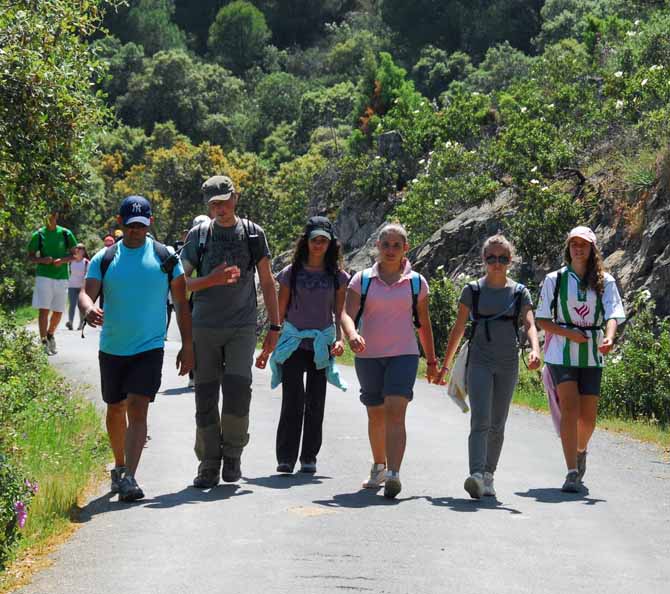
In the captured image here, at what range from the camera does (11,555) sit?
8.01 metres

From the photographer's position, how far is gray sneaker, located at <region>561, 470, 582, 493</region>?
10625 mm

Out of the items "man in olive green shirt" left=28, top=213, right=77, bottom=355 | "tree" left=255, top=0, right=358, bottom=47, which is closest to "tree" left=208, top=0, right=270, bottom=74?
"tree" left=255, top=0, right=358, bottom=47

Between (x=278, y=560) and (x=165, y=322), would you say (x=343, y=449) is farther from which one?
(x=278, y=560)

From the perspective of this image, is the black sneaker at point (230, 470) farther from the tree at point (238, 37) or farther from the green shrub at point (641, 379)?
the tree at point (238, 37)

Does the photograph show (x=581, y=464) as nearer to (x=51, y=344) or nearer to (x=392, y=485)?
(x=392, y=485)

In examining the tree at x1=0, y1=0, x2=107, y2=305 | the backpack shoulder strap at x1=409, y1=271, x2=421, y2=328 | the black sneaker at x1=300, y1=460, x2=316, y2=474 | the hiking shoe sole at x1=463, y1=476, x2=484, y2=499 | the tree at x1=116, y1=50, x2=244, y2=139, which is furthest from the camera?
the tree at x1=116, y1=50, x2=244, y2=139

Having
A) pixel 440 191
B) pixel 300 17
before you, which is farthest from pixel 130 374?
pixel 300 17

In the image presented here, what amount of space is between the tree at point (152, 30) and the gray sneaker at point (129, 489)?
375 ft

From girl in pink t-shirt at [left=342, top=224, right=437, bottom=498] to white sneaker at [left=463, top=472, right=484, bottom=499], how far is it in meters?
0.62

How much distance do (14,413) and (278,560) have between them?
15.4 ft

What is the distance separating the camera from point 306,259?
11.2m

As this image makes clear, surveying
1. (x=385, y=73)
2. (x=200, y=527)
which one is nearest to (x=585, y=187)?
(x=200, y=527)

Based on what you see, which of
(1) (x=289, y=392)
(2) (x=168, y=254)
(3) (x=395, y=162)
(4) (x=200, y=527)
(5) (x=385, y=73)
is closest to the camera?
(4) (x=200, y=527)

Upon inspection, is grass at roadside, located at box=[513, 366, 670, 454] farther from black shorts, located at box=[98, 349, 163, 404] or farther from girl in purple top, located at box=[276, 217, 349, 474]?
black shorts, located at box=[98, 349, 163, 404]
